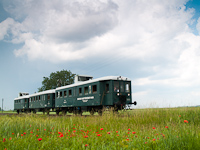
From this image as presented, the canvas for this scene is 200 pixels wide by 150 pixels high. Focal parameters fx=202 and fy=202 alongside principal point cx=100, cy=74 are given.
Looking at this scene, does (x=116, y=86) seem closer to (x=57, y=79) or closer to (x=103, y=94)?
(x=103, y=94)

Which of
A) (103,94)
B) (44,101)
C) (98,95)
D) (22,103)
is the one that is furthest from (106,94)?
(22,103)

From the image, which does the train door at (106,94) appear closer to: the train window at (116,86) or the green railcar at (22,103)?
the train window at (116,86)

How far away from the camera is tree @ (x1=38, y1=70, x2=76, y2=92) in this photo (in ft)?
151

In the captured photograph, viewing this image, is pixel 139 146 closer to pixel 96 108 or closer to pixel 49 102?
pixel 96 108

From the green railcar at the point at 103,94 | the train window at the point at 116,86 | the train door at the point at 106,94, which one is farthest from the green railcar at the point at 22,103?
the train window at the point at 116,86

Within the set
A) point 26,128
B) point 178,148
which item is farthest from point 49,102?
point 178,148

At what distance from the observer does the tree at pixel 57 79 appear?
46.0 m

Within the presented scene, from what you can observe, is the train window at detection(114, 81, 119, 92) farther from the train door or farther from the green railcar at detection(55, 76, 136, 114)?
the train door

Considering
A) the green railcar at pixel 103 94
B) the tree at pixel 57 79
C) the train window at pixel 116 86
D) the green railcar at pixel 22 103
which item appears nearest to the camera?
the green railcar at pixel 103 94

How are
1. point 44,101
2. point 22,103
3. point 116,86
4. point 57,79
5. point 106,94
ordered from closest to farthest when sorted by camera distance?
point 106,94, point 116,86, point 44,101, point 22,103, point 57,79

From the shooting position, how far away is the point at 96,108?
16.3m

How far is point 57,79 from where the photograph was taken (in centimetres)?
4634

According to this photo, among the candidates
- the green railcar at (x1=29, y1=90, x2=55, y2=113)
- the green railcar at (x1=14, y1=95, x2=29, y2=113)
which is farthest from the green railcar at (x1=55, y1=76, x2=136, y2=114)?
the green railcar at (x1=14, y1=95, x2=29, y2=113)

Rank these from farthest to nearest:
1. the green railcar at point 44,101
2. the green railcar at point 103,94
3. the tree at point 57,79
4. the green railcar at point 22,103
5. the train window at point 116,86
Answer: the tree at point 57,79 → the green railcar at point 22,103 → the green railcar at point 44,101 → the train window at point 116,86 → the green railcar at point 103,94
